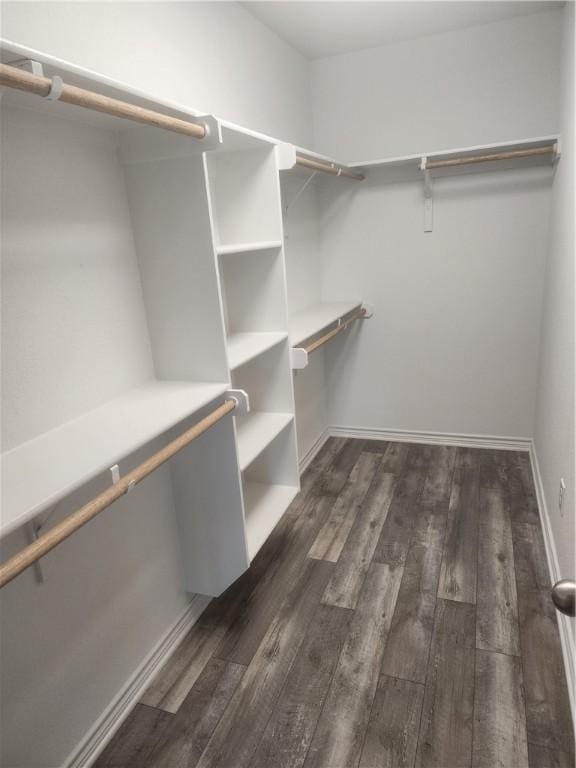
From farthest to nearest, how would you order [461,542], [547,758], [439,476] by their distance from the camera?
[439,476] < [461,542] < [547,758]

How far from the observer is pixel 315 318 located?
279 centimetres

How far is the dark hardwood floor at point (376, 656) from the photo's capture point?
57.7 inches

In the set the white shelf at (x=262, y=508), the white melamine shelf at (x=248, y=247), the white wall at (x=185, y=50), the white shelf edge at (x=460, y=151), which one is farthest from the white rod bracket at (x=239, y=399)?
the white shelf edge at (x=460, y=151)

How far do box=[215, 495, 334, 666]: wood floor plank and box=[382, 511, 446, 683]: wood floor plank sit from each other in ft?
1.55

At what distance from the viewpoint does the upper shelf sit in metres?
2.56

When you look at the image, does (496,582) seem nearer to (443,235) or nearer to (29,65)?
(443,235)

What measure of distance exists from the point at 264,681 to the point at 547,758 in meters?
0.86

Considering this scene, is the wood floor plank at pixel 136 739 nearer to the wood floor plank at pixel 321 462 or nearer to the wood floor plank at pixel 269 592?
the wood floor plank at pixel 269 592

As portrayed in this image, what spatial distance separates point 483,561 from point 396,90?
2643 millimetres

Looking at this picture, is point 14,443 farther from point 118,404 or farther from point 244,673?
point 244,673

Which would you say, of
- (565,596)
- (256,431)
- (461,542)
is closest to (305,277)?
(256,431)

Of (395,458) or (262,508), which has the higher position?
(262,508)

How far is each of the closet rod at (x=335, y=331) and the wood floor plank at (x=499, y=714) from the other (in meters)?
1.38

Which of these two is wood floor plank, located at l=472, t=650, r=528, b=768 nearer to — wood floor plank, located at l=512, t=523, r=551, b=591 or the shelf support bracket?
wood floor plank, located at l=512, t=523, r=551, b=591
